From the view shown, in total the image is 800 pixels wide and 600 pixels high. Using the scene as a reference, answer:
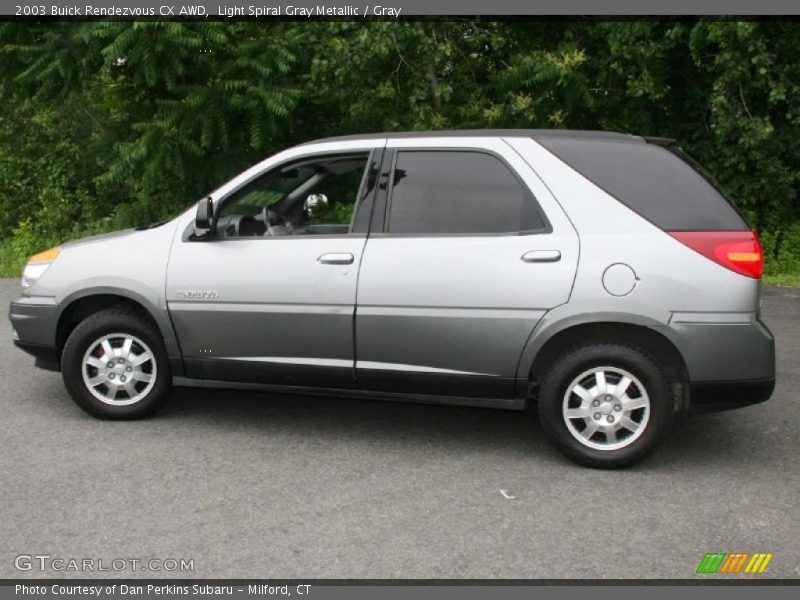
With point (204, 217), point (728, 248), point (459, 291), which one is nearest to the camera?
point (728, 248)

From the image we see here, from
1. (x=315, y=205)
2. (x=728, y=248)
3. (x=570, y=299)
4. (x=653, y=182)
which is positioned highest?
(x=653, y=182)

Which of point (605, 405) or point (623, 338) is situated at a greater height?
point (623, 338)

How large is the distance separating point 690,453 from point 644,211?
4.87ft

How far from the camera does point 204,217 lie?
18.5 ft

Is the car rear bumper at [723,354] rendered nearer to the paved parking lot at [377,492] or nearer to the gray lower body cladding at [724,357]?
the gray lower body cladding at [724,357]

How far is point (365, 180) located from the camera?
5.62 metres

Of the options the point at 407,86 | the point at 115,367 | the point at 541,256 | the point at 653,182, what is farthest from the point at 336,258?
the point at 407,86

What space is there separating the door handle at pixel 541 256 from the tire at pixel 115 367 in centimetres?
240

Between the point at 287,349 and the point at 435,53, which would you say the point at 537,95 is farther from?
the point at 287,349

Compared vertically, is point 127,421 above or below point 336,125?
below

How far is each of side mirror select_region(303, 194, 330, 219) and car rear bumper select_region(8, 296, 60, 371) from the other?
175 cm

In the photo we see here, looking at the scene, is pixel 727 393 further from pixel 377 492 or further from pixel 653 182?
pixel 377 492

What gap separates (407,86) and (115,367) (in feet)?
24.9

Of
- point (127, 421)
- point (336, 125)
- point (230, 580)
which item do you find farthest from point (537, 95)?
point (230, 580)
